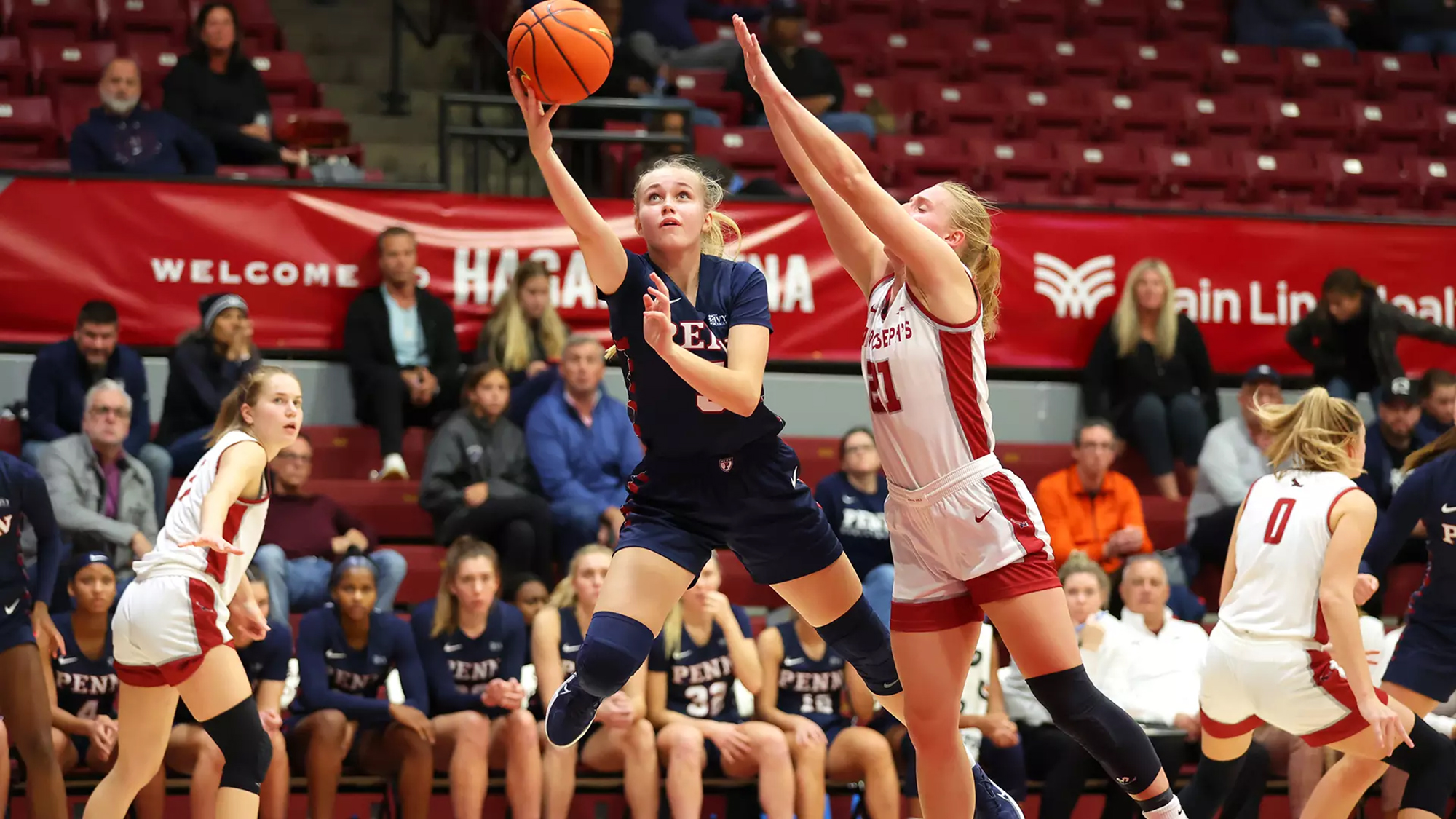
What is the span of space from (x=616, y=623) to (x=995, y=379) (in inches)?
245

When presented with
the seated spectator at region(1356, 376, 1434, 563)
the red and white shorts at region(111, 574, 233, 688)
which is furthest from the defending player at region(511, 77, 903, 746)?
the seated spectator at region(1356, 376, 1434, 563)

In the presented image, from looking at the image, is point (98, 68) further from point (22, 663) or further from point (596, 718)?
point (596, 718)

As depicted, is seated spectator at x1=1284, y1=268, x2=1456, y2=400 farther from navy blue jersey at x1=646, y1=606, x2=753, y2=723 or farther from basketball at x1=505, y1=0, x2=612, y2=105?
basketball at x1=505, y1=0, x2=612, y2=105

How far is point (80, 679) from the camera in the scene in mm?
6938

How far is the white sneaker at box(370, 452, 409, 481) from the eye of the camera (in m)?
8.73

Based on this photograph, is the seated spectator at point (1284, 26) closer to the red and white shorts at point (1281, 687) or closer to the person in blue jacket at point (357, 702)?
the red and white shorts at point (1281, 687)

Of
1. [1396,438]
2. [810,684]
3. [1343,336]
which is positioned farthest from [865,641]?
[1343,336]

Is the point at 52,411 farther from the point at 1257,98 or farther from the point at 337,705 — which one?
the point at 1257,98

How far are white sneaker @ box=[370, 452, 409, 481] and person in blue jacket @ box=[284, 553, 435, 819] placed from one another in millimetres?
1382

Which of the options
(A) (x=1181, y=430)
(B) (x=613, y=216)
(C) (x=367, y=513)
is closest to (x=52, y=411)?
(C) (x=367, y=513)

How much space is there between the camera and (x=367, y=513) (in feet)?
28.7

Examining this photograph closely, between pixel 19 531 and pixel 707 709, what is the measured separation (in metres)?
3.02

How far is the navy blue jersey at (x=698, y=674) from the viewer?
732 cm

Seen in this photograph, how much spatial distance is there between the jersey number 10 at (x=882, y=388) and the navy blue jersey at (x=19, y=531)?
11.9 feet
